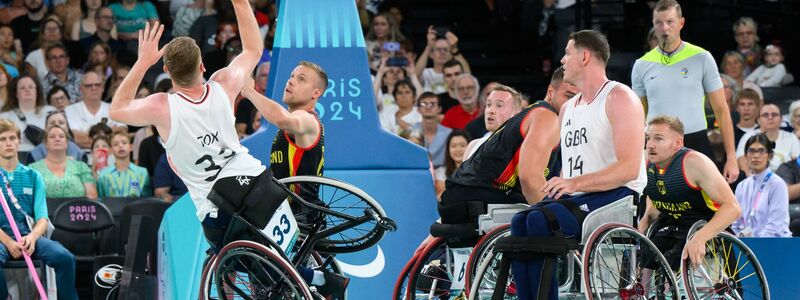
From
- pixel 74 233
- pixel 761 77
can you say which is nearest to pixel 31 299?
pixel 74 233

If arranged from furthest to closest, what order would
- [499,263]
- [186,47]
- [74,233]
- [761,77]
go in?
[761,77] → [74,233] → [499,263] → [186,47]

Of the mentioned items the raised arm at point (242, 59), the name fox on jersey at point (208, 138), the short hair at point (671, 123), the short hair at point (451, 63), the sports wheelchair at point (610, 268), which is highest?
the raised arm at point (242, 59)

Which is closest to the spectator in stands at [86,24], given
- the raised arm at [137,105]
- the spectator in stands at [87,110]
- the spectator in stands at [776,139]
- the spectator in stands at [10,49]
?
the spectator in stands at [10,49]

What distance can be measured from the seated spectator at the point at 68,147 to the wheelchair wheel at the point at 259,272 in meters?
5.17

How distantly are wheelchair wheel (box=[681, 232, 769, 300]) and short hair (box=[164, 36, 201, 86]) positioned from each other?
2959mm

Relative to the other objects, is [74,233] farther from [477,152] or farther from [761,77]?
[761,77]

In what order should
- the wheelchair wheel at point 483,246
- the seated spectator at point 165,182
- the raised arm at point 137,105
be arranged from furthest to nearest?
the seated spectator at point 165,182 → the wheelchair wheel at point 483,246 → the raised arm at point 137,105

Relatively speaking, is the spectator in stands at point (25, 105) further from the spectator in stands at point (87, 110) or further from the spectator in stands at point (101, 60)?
the spectator in stands at point (101, 60)

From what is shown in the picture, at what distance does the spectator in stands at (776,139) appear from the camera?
476 inches

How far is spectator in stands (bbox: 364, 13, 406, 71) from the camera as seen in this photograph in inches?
534

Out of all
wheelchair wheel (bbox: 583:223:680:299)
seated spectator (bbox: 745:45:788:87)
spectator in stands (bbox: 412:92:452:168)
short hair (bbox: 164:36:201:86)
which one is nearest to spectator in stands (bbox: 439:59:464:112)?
spectator in stands (bbox: 412:92:452:168)

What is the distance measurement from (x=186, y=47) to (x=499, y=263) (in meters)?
2.07

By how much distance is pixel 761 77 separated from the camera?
45.6 feet

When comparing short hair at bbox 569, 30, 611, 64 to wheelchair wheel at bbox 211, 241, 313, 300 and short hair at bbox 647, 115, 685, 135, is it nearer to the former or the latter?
short hair at bbox 647, 115, 685, 135
